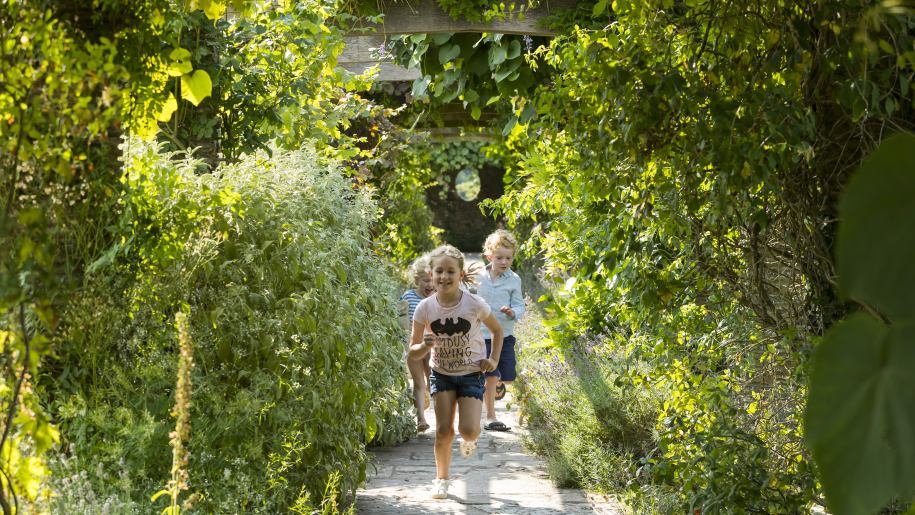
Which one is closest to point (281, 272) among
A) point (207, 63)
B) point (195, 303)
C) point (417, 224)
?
point (195, 303)

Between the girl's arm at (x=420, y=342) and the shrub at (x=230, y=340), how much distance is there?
3.65 ft

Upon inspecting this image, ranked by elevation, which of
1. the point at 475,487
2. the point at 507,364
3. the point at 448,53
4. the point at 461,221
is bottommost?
the point at 475,487

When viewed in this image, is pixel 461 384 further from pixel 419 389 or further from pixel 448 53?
pixel 448 53

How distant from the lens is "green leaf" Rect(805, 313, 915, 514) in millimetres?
285

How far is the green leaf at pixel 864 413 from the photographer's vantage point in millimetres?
285

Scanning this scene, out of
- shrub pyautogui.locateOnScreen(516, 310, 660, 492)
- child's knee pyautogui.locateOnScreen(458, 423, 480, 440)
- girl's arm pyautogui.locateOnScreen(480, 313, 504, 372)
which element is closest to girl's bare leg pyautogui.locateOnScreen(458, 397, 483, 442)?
child's knee pyautogui.locateOnScreen(458, 423, 480, 440)

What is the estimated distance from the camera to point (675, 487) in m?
3.82

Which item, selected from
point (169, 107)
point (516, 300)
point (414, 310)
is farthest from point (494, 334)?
point (169, 107)

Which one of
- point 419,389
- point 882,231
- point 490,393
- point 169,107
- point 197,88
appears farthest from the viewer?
point 490,393

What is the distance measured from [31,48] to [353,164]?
5.77 metres

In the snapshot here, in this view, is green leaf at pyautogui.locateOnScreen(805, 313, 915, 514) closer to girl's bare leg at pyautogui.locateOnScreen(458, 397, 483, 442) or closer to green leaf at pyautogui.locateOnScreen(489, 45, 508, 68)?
girl's bare leg at pyautogui.locateOnScreen(458, 397, 483, 442)

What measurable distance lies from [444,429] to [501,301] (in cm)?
254

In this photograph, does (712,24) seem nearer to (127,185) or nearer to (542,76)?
(127,185)

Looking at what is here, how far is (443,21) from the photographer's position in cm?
580
